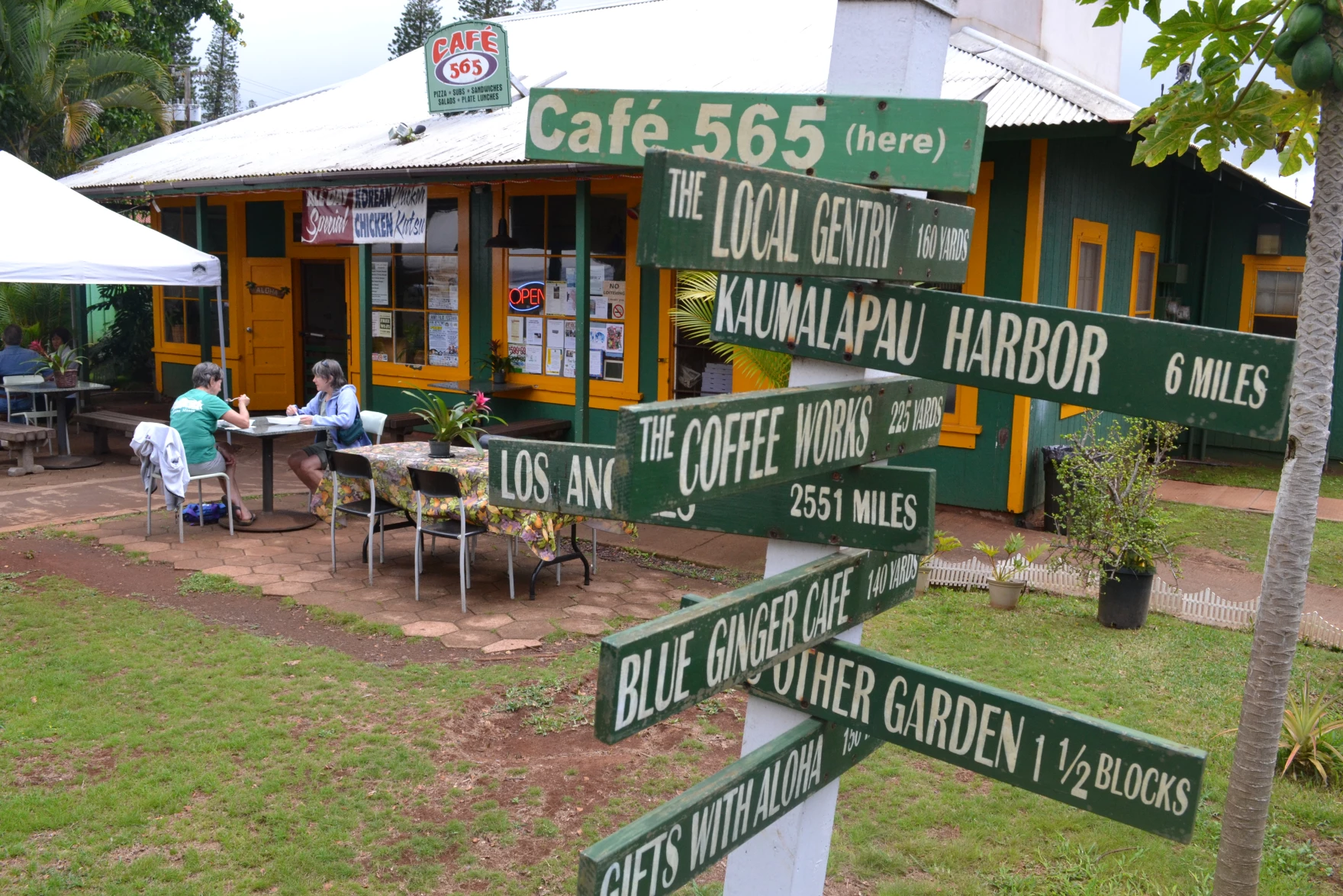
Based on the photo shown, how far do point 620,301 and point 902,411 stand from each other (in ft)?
28.3

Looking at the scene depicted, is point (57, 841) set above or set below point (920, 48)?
below

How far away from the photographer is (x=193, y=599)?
22.2 ft

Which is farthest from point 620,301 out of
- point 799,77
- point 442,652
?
point 442,652

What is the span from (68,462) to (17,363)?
133 centimetres

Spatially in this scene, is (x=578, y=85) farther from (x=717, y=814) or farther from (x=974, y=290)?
(x=717, y=814)

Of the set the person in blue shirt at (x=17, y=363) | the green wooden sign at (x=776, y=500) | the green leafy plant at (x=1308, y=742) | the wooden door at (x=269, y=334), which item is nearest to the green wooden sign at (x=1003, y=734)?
the green wooden sign at (x=776, y=500)

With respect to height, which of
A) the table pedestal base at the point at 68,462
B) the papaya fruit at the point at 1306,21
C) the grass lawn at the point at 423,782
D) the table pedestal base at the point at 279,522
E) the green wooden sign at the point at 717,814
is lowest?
the grass lawn at the point at 423,782

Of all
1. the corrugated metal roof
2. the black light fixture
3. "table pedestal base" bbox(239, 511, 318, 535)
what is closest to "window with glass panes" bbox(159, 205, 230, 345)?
the corrugated metal roof

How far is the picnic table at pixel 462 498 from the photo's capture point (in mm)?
6746

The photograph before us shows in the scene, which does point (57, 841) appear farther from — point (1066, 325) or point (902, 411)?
point (1066, 325)

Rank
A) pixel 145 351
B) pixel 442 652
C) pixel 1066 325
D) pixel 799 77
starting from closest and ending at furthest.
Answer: pixel 1066 325 < pixel 442 652 < pixel 799 77 < pixel 145 351

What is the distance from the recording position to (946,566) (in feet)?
24.0

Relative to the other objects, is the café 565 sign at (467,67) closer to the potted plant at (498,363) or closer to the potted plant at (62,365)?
the potted plant at (498,363)

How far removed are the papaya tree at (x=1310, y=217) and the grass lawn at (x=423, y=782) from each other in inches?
26.9
